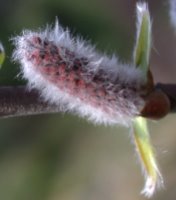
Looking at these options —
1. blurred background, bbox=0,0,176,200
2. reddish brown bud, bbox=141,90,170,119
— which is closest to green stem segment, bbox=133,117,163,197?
reddish brown bud, bbox=141,90,170,119

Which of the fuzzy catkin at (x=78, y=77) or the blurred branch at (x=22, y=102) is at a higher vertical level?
the fuzzy catkin at (x=78, y=77)

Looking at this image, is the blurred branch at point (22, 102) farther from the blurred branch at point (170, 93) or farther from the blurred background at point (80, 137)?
the blurred background at point (80, 137)

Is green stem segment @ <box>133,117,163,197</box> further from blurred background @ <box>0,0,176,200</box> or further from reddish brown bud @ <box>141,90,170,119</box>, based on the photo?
blurred background @ <box>0,0,176,200</box>

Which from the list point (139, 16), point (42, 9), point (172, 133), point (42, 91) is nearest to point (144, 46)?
point (139, 16)

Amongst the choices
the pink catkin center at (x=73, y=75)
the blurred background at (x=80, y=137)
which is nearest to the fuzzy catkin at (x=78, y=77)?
the pink catkin center at (x=73, y=75)

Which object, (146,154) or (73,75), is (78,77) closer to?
(73,75)

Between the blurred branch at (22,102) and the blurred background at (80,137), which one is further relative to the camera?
the blurred background at (80,137)

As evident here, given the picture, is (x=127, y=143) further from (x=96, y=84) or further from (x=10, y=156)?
A: (x=96, y=84)
